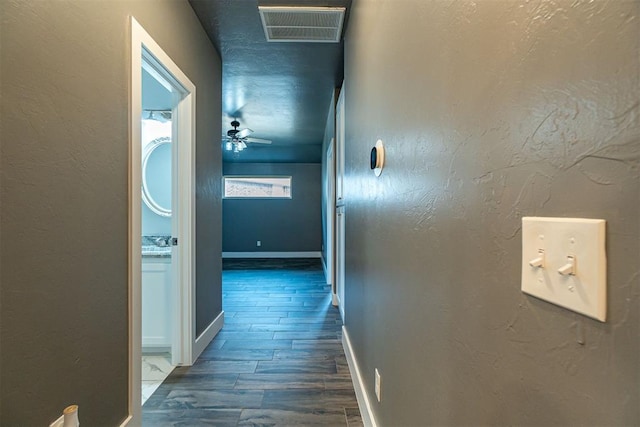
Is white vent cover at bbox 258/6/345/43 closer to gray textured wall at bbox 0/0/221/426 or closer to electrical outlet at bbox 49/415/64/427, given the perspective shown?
gray textured wall at bbox 0/0/221/426

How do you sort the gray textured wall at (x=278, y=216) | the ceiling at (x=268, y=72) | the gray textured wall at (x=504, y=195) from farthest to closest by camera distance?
the gray textured wall at (x=278, y=216), the ceiling at (x=268, y=72), the gray textured wall at (x=504, y=195)

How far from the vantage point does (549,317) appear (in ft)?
1.49

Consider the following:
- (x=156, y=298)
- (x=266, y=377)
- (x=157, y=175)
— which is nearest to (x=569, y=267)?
(x=266, y=377)

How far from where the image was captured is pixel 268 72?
127 inches

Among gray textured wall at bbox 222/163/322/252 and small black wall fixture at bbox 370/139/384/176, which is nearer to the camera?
small black wall fixture at bbox 370/139/384/176

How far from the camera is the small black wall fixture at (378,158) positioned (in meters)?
1.33

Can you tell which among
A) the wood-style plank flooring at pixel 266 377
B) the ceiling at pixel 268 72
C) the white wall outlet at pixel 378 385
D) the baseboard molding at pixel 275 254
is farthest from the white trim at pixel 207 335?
the baseboard molding at pixel 275 254

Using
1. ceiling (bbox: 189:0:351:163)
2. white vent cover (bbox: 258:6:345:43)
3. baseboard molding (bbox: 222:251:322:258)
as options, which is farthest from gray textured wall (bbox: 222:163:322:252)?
white vent cover (bbox: 258:6:345:43)

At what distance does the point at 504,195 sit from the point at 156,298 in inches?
101

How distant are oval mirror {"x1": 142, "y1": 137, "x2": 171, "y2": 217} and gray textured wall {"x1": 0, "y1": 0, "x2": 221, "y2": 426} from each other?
1336 millimetres

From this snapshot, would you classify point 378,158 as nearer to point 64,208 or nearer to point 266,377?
point 64,208

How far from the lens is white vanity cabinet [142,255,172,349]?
8.11 feet

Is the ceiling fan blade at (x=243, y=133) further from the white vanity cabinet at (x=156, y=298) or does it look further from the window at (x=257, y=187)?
the window at (x=257, y=187)

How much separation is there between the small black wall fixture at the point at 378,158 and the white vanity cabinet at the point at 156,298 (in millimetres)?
1814
